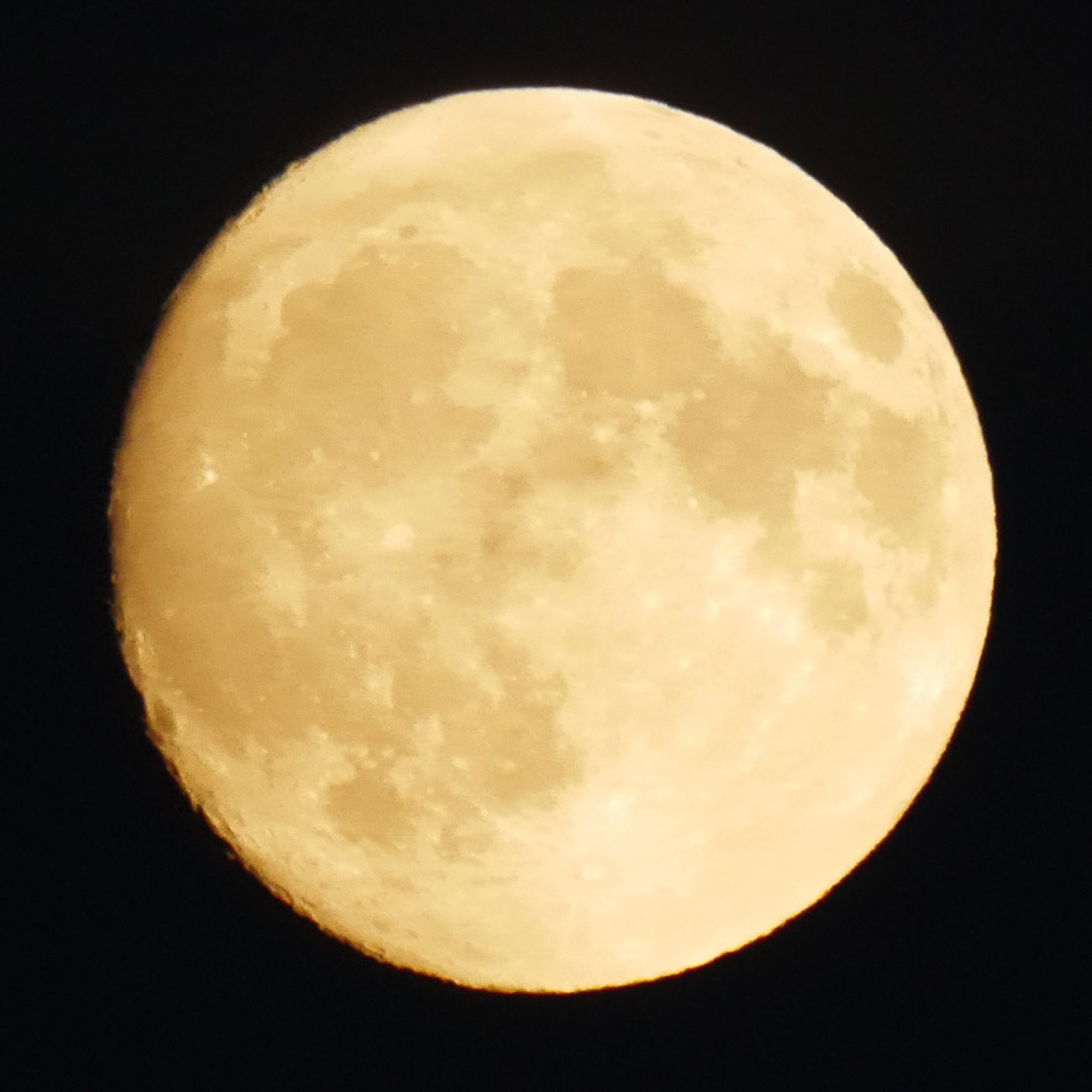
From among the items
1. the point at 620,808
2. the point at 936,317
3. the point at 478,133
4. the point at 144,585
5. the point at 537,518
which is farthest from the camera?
the point at 936,317

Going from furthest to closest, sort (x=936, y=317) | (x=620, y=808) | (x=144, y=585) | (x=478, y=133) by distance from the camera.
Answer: (x=936, y=317) < (x=478, y=133) < (x=144, y=585) < (x=620, y=808)

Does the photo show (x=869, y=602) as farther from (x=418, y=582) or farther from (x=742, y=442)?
(x=418, y=582)

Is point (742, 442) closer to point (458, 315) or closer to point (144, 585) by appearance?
point (458, 315)

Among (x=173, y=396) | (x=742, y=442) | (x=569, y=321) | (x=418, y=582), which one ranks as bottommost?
(x=418, y=582)

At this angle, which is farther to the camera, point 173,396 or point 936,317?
point 936,317

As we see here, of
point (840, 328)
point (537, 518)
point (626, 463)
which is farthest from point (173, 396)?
point (840, 328)

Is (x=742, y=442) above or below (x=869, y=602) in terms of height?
above
